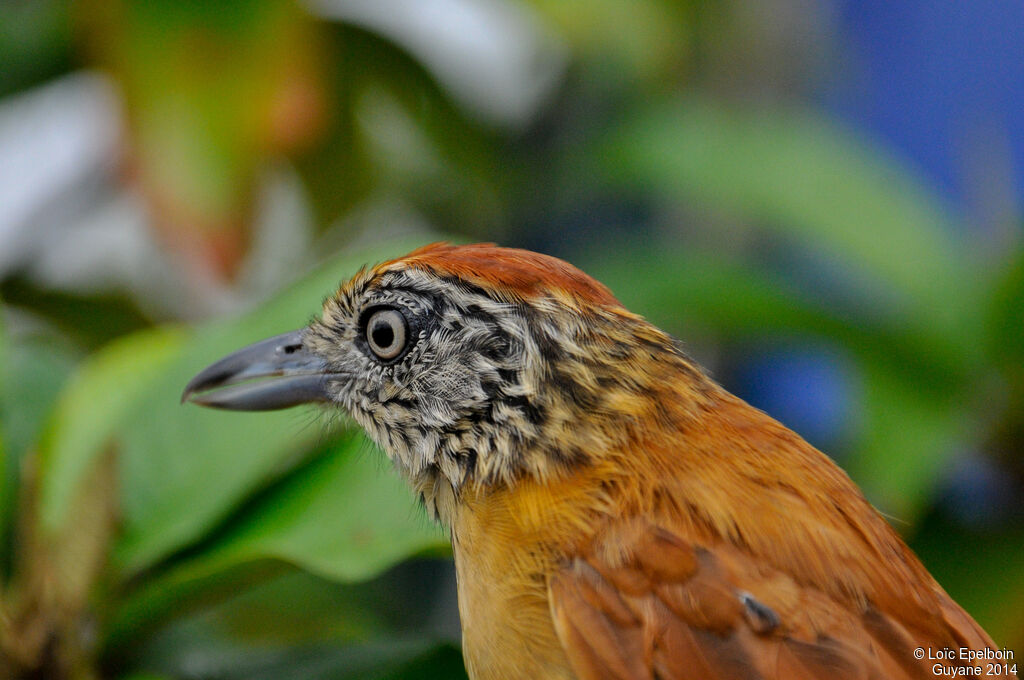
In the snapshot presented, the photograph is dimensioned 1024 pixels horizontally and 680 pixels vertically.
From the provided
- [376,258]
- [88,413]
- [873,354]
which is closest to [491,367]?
[376,258]

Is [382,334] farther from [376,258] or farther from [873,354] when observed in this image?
[873,354]

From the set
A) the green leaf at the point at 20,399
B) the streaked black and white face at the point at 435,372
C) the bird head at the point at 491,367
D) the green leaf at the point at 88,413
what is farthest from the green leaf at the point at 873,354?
the green leaf at the point at 20,399

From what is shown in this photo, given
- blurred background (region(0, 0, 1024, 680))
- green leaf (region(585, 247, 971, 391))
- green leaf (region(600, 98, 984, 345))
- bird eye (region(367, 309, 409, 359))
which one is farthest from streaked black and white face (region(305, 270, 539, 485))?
green leaf (region(600, 98, 984, 345))

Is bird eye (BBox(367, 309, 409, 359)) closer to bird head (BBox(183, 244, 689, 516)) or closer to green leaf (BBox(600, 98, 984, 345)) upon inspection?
bird head (BBox(183, 244, 689, 516))

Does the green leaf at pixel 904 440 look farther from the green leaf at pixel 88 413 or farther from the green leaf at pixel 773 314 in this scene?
the green leaf at pixel 88 413

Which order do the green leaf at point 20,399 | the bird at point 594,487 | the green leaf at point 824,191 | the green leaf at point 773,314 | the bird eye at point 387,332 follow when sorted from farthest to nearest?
the green leaf at point 824,191 → the green leaf at point 773,314 → the green leaf at point 20,399 → the bird eye at point 387,332 → the bird at point 594,487

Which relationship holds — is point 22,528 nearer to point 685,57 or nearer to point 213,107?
point 213,107

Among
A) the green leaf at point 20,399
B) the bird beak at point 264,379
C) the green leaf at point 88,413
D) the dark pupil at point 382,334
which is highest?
the dark pupil at point 382,334
